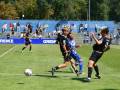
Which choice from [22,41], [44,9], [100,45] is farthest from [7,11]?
[100,45]

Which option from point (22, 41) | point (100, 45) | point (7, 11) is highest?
point (100, 45)

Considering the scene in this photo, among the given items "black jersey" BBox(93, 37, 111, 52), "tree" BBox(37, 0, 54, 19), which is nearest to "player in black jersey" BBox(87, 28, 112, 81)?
"black jersey" BBox(93, 37, 111, 52)

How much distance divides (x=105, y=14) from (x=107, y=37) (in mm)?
85707

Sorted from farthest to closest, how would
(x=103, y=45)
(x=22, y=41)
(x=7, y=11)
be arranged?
(x=7, y=11) < (x=22, y=41) < (x=103, y=45)

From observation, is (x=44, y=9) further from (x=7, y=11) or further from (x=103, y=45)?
(x=103, y=45)

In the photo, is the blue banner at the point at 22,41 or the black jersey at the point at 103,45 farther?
the blue banner at the point at 22,41

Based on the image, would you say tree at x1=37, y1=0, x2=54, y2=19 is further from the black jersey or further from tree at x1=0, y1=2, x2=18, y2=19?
the black jersey

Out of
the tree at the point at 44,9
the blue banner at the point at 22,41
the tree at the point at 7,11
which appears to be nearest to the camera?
the blue banner at the point at 22,41

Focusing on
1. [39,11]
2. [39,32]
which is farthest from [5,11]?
[39,32]

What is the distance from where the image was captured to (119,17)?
97.0m

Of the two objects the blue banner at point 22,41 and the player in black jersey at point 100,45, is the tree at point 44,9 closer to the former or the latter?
the blue banner at point 22,41

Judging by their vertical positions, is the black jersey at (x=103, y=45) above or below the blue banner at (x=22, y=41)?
above

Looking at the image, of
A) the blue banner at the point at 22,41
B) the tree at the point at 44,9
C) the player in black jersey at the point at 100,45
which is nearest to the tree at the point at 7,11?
the tree at the point at 44,9

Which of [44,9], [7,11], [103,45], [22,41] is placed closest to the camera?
[103,45]
